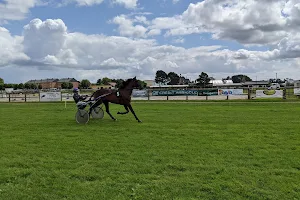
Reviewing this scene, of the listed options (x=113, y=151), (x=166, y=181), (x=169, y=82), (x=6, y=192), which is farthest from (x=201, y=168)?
(x=169, y=82)

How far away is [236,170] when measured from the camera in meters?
5.77

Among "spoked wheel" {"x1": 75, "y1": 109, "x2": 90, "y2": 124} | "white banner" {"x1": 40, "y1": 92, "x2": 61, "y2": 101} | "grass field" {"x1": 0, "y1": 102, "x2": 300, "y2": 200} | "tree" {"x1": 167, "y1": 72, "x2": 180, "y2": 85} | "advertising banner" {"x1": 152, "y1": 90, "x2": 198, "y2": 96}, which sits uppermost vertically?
"tree" {"x1": 167, "y1": 72, "x2": 180, "y2": 85}

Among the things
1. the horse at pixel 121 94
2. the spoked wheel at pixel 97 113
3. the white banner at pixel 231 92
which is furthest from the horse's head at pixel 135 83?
the white banner at pixel 231 92

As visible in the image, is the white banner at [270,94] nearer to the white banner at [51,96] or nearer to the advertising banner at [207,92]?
the advertising banner at [207,92]

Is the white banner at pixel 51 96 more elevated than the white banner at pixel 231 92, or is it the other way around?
the white banner at pixel 231 92

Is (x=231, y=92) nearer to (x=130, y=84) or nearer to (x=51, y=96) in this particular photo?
(x=51, y=96)

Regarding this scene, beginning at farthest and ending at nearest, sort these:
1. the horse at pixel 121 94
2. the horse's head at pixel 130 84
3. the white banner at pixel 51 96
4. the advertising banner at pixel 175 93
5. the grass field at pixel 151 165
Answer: the advertising banner at pixel 175 93, the white banner at pixel 51 96, the horse's head at pixel 130 84, the horse at pixel 121 94, the grass field at pixel 151 165

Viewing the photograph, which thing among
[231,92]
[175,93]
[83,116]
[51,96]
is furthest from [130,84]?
[231,92]

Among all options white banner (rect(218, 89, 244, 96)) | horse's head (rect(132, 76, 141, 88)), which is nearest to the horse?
horse's head (rect(132, 76, 141, 88))

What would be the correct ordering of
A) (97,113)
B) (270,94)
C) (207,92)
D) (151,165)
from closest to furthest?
(151,165)
(97,113)
(270,94)
(207,92)

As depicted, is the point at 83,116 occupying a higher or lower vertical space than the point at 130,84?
lower

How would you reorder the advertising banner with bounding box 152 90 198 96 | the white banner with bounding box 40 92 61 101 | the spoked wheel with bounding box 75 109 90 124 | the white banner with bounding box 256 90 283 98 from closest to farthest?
the spoked wheel with bounding box 75 109 90 124, the white banner with bounding box 256 90 283 98, the white banner with bounding box 40 92 61 101, the advertising banner with bounding box 152 90 198 96

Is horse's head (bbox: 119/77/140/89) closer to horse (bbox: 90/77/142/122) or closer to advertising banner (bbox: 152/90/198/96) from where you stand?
horse (bbox: 90/77/142/122)

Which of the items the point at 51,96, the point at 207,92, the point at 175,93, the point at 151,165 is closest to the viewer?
the point at 151,165
